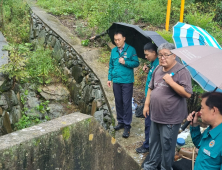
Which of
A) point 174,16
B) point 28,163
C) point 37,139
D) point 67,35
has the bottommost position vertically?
point 28,163

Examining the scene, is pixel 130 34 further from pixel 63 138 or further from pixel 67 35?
pixel 67 35

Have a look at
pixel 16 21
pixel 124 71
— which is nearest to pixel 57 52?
pixel 16 21

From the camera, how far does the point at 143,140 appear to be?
404 centimetres

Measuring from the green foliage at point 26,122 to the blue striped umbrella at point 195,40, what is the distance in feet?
12.2

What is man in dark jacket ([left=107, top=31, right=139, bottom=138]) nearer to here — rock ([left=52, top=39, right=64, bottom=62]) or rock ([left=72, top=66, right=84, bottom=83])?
rock ([left=72, top=66, right=84, bottom=83])

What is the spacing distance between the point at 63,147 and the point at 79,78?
4819mm

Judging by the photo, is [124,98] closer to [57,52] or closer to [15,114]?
[15,114]

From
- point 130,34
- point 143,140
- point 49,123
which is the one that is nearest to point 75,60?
point 130,34

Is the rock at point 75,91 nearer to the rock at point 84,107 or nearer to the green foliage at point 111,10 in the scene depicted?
the rock at point 84,107

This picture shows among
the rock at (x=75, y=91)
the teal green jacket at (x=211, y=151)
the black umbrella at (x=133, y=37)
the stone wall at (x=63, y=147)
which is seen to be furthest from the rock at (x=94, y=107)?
the teal green jacket at (x=211, y=151)

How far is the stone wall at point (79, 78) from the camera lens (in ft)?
17.8

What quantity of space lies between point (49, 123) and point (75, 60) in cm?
508

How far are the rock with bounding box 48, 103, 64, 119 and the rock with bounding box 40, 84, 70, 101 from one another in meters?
0.24

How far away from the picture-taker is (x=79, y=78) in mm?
6875
